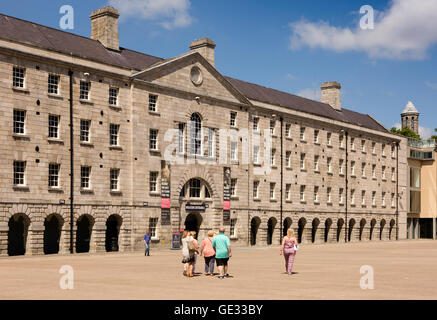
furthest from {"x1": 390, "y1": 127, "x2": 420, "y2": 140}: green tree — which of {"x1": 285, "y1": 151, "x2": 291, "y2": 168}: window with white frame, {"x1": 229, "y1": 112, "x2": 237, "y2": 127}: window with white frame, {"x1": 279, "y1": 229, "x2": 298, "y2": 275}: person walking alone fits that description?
{"x1": 279, "y1": 229, "x2": 298, "y2": 275}: person walking alone

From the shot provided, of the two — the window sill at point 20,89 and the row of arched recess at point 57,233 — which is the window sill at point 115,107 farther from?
the row of arched recess at point 57,233

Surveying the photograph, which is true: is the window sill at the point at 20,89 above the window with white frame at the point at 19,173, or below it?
above

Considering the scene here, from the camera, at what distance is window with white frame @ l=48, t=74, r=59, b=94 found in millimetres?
43250

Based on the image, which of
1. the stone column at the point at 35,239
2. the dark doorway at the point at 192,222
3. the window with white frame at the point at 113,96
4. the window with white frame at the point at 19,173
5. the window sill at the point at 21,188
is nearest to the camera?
the window sill at the point at 21,188

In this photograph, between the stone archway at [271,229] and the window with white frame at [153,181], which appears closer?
the window with white frame at [153,181]

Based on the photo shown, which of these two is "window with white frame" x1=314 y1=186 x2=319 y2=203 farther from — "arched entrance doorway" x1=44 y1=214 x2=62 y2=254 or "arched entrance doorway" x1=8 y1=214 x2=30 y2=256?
"arched entrance doorway" x1=8 y1=214 x2=30 y2=256

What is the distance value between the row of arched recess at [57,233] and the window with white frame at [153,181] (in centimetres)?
385

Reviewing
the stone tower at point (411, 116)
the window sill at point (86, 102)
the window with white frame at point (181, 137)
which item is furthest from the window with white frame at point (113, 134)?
the stone tower at point (411, 116)

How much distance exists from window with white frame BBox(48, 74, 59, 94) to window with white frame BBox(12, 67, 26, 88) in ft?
6.62

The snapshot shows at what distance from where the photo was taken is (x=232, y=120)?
5784 cm

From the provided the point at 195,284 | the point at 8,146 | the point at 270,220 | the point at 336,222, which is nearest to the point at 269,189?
the point at 270,220

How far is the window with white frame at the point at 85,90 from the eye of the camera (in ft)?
148

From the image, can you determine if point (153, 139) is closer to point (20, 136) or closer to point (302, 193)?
point (20, 136)
